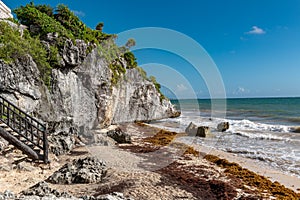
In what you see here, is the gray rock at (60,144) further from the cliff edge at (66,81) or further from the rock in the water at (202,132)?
the rock in the water at (202,132)

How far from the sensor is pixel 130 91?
25734 mm

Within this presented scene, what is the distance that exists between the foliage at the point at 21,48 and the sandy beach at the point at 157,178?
6005 millimetres

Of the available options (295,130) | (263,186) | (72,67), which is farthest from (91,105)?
(295,130)

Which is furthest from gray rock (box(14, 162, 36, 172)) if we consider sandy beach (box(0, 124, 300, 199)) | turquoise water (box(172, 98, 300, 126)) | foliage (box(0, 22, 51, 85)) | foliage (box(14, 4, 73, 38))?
turquoise water (box(172, 98, 300, 126))

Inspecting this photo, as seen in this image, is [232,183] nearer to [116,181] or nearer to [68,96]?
[116,181]

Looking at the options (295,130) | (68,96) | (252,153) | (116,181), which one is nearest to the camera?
(116,181)

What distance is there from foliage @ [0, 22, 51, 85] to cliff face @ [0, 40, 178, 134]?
1.32ft

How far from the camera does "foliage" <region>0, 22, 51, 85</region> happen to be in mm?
11328

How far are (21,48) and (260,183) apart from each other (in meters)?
13.8

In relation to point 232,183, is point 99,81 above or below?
above

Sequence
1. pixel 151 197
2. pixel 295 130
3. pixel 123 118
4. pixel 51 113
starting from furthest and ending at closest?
pixel 123 118, pixel 295 130, pixel 51 113, pixel 151 197

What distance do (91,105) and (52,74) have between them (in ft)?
14.8

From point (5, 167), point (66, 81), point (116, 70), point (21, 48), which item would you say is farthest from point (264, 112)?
point (5, 167)

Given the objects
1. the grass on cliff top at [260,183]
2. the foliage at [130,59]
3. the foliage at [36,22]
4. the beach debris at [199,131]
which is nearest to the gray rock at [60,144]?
the grass on cliff top at [260,183]
